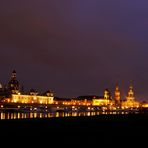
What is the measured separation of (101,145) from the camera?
29.3m

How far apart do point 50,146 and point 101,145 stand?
4210 millimetres

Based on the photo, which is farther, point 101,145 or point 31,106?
point 31,106

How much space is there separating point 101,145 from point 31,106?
150 metres

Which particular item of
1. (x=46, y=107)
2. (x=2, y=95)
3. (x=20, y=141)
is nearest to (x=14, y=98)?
(x=2, y=95)

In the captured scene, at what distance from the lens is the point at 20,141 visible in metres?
31.1

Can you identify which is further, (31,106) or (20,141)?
(31,106)

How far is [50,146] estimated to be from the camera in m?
28.0

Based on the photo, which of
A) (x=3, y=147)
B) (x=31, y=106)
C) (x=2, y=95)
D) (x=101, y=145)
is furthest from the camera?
(x=2, y=95)

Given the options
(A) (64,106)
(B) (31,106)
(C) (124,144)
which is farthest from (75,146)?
(A) (64,106)

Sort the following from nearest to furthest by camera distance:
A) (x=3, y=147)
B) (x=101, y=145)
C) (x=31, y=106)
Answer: (x=3, y=147)
(x=101, y=145)
(x=31, y=106)

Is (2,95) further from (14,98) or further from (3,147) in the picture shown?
(3,147)

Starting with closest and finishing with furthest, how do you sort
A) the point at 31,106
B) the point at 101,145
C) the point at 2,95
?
the point at 101,145
the point at 31,106
the point at 2,95

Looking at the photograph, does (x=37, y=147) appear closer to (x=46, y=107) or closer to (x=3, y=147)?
(x=3, y=147)

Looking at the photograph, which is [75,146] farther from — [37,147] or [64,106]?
[64,106]
